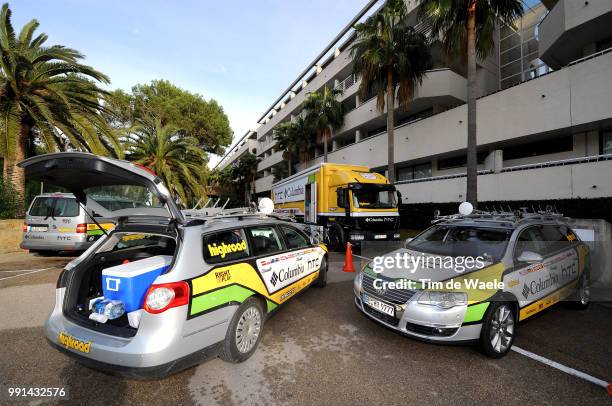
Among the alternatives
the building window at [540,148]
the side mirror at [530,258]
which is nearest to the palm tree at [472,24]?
the building window at [540,148]

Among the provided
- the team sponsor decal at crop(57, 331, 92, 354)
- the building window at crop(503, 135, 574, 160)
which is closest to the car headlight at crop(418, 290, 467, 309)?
the team sponsor decal at crop(57, 331, 92, 354)

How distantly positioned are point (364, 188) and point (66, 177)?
8.25m

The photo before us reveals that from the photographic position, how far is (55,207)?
767cm

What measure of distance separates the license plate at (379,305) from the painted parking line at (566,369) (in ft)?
5.36

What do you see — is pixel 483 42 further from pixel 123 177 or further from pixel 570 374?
pixel 123 177

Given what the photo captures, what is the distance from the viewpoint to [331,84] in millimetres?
27578

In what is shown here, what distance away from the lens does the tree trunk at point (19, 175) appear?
1051cm

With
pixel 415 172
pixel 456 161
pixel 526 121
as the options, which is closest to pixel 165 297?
pixel 526 121

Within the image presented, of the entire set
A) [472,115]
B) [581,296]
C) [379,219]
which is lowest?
[581,296]

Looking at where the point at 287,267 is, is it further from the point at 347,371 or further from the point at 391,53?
the point at 391,53

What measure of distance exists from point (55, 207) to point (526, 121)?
17.8 m

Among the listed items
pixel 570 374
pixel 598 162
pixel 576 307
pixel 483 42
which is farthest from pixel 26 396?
pixel 483 42

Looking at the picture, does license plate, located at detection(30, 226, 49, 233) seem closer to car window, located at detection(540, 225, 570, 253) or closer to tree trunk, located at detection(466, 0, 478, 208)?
car window, located at detection(540, 225, 570, 253)

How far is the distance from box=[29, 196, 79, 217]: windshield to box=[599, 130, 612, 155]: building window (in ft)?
62.0
